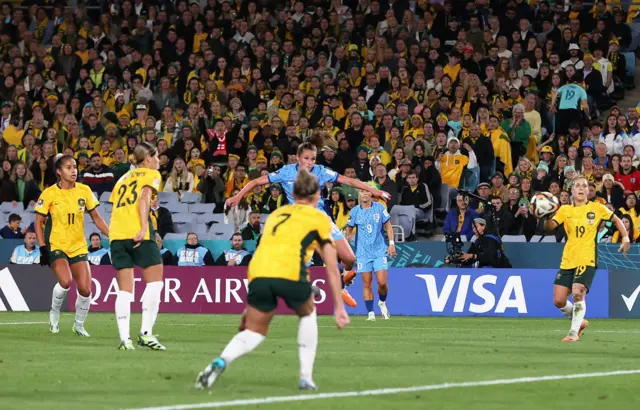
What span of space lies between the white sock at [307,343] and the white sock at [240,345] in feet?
1.09

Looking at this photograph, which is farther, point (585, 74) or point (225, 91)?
point (225, 91)

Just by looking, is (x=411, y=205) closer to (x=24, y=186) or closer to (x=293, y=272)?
(x=24, y=186)

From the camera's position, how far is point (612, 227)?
24109 millimetres

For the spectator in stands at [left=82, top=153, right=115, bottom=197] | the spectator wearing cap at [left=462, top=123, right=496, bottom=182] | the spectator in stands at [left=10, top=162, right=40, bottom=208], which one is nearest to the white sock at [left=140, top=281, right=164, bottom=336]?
the spectator wearing cap at [left=462, top=123, right=496, bottom=182]

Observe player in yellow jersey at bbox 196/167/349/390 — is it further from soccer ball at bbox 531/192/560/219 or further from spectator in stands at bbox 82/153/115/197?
spectator in stands at bbox 82/153/115/197

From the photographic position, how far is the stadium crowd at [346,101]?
84.0ft

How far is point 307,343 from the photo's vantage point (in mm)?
9562

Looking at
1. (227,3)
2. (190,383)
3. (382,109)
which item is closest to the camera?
(190,383)

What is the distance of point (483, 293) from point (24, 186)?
11194 mm

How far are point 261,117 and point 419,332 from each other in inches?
471

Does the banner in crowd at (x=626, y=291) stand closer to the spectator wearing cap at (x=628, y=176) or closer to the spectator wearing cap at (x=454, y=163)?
the spectator wearing cap at (x=628, y=176)

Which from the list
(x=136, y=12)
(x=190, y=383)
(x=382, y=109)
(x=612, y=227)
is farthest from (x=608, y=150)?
(x=190, y=383)

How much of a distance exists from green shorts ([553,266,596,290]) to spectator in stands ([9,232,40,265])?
43.5 ft

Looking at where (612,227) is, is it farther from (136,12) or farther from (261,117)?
(136,12)
